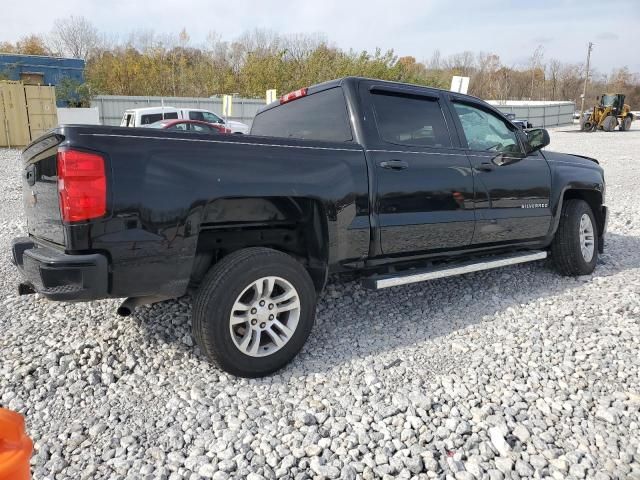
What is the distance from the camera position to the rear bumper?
2.46m

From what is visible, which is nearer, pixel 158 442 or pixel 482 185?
pixel 158 442

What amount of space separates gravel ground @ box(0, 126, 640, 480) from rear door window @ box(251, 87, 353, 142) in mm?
1449

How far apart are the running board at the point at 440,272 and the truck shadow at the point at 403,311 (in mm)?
350

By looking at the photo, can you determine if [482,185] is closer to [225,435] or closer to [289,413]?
[289,413]

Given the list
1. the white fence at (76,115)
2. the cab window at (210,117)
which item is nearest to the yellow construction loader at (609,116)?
the cab window at (210,117)

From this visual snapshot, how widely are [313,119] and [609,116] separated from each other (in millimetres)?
34593

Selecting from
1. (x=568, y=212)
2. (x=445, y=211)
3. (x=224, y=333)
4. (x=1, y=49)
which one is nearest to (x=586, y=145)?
(x=568, y=212)

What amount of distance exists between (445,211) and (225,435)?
91.7 inches

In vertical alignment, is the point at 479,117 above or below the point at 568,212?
above

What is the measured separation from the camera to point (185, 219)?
2682 mm

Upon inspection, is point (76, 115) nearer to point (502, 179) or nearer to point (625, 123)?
point (502, 179)

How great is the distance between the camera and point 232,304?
283cm

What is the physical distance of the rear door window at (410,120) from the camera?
3.70 metres

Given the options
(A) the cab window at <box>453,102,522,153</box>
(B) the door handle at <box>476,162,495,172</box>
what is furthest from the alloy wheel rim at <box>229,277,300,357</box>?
(A) the cab window at <box>453,102,522,153</box>
